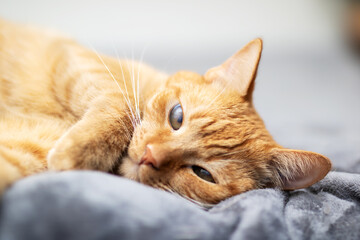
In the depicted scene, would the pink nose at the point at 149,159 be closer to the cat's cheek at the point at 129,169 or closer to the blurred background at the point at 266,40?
the cat's cheek at the point at 129,169

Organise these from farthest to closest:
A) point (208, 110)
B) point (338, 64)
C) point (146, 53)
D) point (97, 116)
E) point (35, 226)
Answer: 1. point (338, 64)
2. point (146, 53)
3. point (208, 110)
4. point (97, 116)
5. point (35, 226)

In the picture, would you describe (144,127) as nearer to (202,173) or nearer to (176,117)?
(176,117)

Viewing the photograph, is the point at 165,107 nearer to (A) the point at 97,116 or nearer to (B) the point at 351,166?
(A) the point at 97,116

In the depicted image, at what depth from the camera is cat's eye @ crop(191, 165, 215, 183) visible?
3.55ft

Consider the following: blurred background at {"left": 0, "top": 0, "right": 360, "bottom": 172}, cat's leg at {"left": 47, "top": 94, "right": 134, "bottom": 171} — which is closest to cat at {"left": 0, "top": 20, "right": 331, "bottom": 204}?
cat's leg at {"left": 47, "top": 94, "right": 134, "bottom": 171}

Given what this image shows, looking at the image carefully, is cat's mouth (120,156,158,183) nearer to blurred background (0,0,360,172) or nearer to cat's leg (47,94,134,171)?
cat's leg (47,94,134,171)

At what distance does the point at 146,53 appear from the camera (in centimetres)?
306

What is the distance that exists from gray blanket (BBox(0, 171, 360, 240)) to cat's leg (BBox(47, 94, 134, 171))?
147mm

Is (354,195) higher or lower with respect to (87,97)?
lower

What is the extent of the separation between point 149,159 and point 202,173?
0.68 feet

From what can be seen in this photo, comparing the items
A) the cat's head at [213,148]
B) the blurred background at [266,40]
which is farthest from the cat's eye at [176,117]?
the blurred background at [266,40]

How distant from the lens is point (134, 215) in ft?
2.34

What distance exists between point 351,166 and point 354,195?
42cm

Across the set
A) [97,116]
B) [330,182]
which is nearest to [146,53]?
[97,116]
